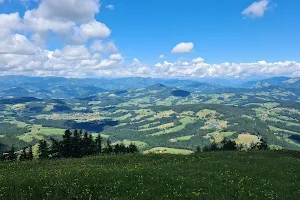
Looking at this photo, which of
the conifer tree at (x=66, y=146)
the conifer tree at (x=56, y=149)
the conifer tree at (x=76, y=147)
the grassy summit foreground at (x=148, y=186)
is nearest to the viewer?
the grassy summit foreground at (x=148, y=186)

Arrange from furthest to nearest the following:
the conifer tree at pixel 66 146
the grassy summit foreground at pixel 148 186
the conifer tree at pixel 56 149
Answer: the conifer tree at pixel 56 149 → the conifer tree at pixel 66 146 → the grassy summit foreground at pixel 148 186

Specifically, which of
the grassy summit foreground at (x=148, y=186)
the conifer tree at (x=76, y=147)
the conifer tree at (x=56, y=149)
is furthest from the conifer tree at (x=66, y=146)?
the grassy summit foreground at (x=148, y=186)

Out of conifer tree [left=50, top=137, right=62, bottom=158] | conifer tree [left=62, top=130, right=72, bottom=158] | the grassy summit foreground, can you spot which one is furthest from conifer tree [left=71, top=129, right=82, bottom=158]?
the grassy summit foreground

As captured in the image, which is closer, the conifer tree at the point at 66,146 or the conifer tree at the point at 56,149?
the conifer tree at the point at 66,146

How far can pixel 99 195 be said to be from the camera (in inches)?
800

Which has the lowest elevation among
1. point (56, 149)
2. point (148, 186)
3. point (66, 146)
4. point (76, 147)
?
point (56, 149)

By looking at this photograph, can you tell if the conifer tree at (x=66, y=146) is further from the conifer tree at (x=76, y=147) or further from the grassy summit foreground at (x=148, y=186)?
the grassy summit foreground at (x=148, y=186)

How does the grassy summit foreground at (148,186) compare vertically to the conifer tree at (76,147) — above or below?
above

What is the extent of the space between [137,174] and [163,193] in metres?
5.72

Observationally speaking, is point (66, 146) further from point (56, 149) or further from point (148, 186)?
point (148, 186)

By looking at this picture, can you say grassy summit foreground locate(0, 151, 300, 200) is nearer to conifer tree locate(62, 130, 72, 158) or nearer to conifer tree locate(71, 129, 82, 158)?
conifer tree locate(62, 130, 72, 158)

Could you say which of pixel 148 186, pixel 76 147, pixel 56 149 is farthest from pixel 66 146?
pixel 148 186

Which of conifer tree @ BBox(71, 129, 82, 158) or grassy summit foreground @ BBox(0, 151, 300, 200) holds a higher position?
grassy summit foreground @ BBox(0, 151, 300, 200)

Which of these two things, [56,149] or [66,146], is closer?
[66,146]
